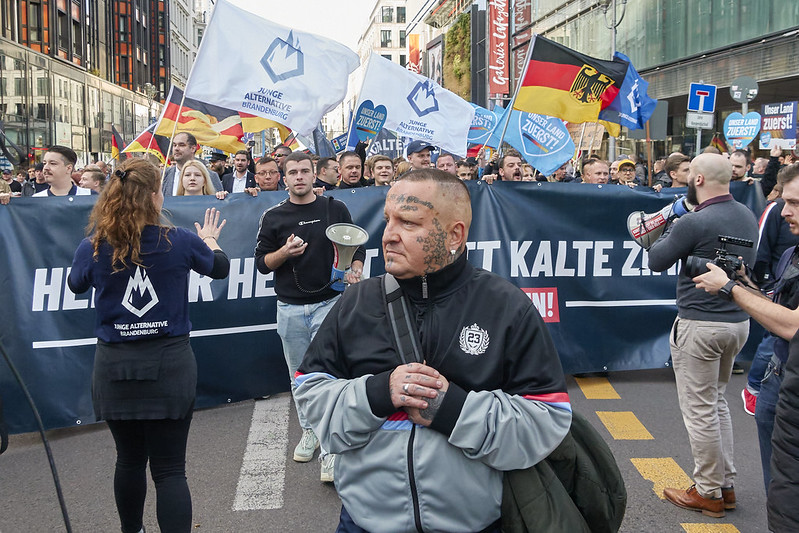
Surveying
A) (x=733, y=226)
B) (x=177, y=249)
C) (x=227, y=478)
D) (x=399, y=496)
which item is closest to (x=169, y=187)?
(x=227, y=478)

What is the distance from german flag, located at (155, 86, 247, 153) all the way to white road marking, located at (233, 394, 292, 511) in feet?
11.0

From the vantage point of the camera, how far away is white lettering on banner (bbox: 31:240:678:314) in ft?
20.2

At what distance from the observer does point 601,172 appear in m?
7.83

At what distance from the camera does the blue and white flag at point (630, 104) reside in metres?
7.92

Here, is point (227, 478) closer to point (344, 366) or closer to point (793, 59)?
point (344, 366)

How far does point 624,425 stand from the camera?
5.59m

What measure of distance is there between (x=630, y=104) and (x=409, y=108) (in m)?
2.57

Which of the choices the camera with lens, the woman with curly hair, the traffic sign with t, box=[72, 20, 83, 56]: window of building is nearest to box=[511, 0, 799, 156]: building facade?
the traffic sign with t

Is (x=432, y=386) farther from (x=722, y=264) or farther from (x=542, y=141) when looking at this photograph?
(x=542, y=141)

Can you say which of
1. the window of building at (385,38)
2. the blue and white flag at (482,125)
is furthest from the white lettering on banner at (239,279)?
the window of building at (385,38)

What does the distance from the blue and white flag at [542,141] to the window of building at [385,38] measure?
121 m

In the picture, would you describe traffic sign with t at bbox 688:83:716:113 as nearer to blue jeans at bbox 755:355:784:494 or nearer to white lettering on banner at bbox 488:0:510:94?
blue jeans at bbox 755:355:784:494

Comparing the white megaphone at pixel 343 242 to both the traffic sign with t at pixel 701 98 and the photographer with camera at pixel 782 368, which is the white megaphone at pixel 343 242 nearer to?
the photographer with camera at pixel 782 368

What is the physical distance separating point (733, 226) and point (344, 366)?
9.01 feet
